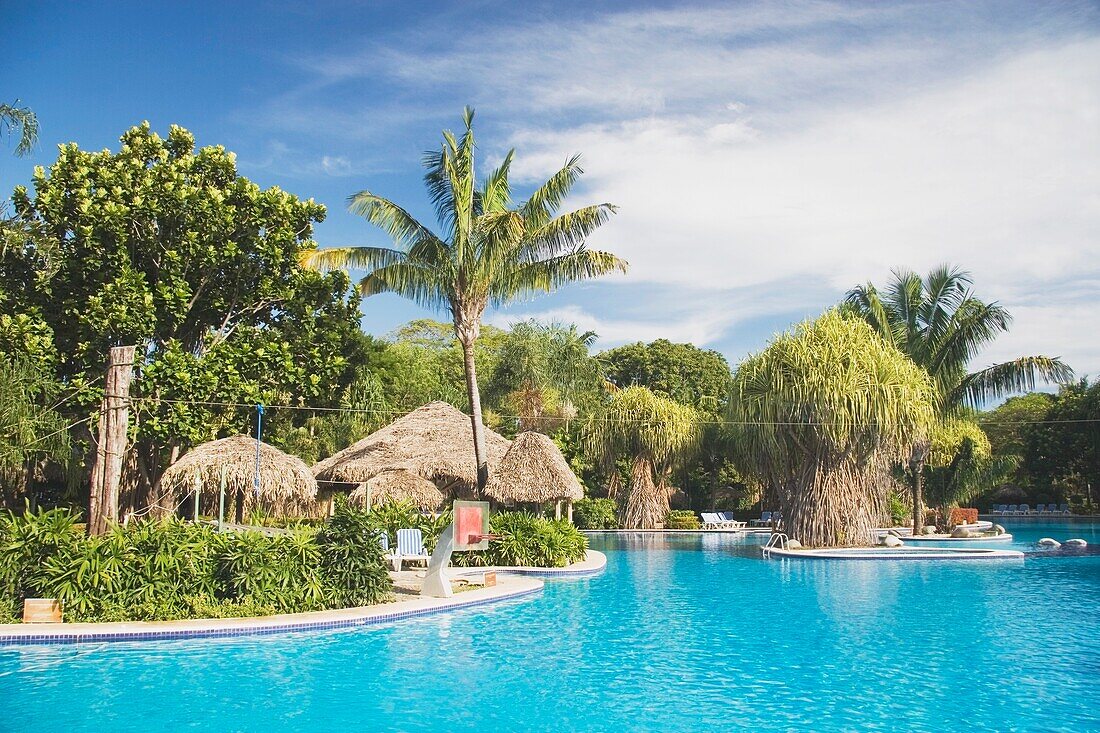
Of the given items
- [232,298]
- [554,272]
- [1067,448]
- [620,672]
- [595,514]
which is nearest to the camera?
[620,672]

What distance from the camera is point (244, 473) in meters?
17.6

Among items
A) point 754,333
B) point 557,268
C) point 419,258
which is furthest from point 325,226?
point 754,333

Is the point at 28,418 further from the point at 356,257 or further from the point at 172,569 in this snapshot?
the point at 172,569

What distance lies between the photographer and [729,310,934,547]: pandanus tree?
20375 millimetres

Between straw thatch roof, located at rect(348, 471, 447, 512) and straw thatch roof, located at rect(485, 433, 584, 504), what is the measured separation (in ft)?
4.88

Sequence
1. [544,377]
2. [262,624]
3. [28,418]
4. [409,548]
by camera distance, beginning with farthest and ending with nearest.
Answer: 1. [544,377]
2. [28,418]
3. [409,548]
4. [262,624]

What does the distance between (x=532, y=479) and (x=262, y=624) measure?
39.2 ft

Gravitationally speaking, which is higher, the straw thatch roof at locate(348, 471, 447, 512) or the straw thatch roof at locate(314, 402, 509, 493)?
the straw thatch roof at locate(314, 402, 509, 493)

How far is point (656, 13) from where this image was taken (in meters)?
12.8

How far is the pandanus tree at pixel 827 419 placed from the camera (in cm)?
2038

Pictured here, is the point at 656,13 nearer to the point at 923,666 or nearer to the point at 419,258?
the point at 419,258

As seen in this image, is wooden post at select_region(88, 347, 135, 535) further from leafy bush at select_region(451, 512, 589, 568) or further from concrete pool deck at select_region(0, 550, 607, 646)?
leafy bush at select_region(451, 512, 589, 568)

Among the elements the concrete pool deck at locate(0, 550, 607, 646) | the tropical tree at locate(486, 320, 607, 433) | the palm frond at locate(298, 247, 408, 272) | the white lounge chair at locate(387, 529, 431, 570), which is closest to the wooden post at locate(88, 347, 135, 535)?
the concrete pool deck at locate(0, 550, 607, 646)

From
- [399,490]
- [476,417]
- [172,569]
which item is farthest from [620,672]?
[399,490]
